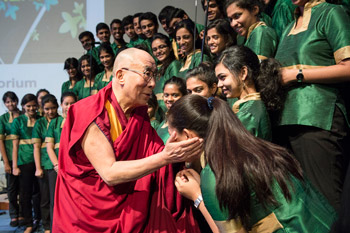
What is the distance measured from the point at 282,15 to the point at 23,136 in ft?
12.7

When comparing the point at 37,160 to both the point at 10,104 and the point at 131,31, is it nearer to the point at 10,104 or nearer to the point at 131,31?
the point at 10,104

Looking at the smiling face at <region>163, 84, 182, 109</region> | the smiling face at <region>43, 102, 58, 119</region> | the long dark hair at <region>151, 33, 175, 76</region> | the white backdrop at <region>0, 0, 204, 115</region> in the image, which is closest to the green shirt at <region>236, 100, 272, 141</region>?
the smiling face at <region>163, 84, 182, 109</region>

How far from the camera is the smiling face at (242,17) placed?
2916 mm

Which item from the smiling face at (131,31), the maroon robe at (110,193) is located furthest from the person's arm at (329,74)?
the smiling face at (131,31)

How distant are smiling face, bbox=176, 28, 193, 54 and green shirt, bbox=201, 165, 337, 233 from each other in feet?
8.40

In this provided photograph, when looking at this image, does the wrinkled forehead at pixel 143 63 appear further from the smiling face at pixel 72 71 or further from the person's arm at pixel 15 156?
the smiling face at pixel 72 71

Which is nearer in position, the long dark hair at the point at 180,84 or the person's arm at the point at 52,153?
the long dark hair at the point at 180,84

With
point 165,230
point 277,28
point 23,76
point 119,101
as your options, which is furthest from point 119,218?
point 23,76

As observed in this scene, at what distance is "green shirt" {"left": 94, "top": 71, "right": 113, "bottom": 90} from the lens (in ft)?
16.9

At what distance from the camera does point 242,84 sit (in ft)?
7.68

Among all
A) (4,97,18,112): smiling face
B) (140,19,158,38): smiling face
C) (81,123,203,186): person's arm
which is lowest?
(81,123,203,186): person's arm

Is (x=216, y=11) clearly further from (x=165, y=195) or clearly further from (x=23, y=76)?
(x=23, y=76)

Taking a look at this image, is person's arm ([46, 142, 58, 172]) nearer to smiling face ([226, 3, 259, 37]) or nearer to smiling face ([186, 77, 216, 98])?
smiling face ([186, 77, 216, 98])

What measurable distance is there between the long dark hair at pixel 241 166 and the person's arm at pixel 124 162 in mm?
221
